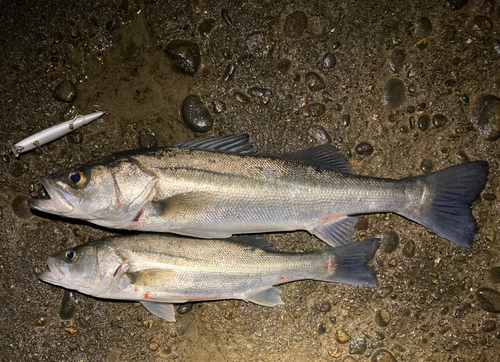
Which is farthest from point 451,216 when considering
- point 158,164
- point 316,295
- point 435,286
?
point 158,164

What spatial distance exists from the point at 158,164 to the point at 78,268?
1.18 m

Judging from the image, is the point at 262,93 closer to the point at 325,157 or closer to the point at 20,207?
the point at 325,157

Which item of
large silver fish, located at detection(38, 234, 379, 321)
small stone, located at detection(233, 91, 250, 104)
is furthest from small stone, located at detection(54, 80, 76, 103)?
small stone, located at detection(233, 91, 250, 104)

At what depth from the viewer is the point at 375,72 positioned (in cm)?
345

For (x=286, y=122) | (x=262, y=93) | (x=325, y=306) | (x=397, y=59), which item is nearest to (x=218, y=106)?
(x=262, y=93)

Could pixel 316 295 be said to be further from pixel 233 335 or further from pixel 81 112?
pixel 81 112

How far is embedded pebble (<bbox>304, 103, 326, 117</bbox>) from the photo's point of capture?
3469 mm

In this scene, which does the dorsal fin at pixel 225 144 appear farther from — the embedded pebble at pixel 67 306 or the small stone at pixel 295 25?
the embedded pebble at pixel 67 306

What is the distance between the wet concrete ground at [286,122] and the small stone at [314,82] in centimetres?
3

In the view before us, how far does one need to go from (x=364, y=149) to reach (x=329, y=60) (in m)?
0.95

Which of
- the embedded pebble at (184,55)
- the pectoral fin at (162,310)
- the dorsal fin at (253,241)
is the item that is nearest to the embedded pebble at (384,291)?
the dorsal fin at (253,241)

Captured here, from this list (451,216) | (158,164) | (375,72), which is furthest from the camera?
(375,72)

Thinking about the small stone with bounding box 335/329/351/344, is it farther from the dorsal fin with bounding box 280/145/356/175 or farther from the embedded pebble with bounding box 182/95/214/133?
the embedded pebble with bounding box 182/95/214/133

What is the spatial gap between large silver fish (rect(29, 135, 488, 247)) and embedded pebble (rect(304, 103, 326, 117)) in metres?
0.43
